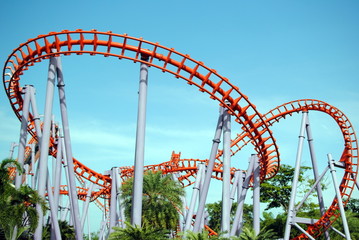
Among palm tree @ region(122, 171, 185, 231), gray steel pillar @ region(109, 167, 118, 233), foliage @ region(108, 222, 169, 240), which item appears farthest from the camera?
gray steel pillar @ region(109, 167, 118, 233)

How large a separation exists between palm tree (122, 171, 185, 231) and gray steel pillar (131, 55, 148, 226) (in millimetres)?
4945

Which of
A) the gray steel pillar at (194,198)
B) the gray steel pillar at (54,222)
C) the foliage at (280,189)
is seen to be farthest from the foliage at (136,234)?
the foliage at (280,189)

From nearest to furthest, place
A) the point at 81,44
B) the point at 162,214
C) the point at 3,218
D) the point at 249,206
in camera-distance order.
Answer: the point at 3,218
the point at 81,44
the point at 162,214
the point at 249,206

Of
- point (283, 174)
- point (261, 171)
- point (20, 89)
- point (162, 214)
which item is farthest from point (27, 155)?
point (283, 174)

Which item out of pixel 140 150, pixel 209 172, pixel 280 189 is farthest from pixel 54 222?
pixel 280 189

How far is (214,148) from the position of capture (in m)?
18.0

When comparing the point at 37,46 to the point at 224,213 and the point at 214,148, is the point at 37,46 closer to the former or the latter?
the point at 214,148

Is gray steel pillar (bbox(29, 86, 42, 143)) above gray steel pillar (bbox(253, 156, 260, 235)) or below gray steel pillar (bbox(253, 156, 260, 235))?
above

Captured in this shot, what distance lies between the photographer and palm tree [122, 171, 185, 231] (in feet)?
64.5

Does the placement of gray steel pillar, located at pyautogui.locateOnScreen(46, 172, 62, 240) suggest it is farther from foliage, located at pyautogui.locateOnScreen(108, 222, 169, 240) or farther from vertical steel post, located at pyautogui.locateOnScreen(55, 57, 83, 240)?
foliage, located at pyautogui.locateOnScreen(108, 222, 169, 240)

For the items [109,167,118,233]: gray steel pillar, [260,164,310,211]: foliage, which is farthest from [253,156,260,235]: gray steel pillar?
[260,164,310,211]: foliage

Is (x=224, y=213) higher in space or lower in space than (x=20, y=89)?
lower

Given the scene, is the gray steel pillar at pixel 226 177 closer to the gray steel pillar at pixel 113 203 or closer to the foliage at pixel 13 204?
the foliage at pixel 13 204

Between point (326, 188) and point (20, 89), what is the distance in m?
33.5
